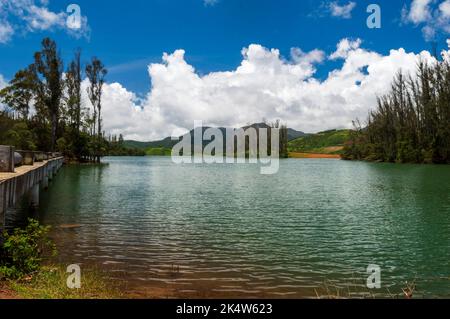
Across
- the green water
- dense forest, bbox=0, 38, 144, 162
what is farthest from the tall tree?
the green water

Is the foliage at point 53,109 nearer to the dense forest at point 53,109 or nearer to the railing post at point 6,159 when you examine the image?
the dense forest at point 53,109

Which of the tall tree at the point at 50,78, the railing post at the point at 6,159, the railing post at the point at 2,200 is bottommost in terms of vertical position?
the railing post at the point at 2,200

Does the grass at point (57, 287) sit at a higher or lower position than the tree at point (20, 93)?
lower

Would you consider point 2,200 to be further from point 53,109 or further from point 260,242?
point 53,109

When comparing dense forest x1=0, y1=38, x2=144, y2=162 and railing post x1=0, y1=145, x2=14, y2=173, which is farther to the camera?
dense forest x1=0, y1=38, x2=144, y2=162

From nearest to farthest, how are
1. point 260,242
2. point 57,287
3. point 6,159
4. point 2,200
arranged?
1. point 57,287
2. point 2,200
3. point 6,159
4. point 260,242

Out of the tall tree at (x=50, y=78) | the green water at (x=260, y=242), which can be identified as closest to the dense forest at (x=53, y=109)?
the tall tree at (x=50, y=78)

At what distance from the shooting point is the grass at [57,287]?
905cm

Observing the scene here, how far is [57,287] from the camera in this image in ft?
32.4

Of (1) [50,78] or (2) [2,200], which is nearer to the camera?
(2) [2,200]

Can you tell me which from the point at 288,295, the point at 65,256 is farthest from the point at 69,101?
the point at 288,295

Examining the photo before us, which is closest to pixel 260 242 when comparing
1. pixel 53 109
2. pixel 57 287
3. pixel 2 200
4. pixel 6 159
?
pixel 57 287

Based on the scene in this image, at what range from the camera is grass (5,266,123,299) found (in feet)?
29.7

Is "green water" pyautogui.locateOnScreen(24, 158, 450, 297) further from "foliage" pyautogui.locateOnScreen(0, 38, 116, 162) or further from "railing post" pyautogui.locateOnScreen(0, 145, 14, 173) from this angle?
"foliage" pyautogui.locateOnScreen(0, 38, 116, 162)
